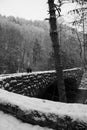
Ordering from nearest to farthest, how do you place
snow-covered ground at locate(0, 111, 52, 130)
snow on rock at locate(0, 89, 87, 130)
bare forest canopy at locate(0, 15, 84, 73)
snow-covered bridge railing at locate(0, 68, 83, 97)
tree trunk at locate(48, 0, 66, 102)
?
1. snow on rock at locate(0, 89, 87, 130)
2. snow-covered ground at locate(0, 111, 52, 130)
3. tree trunk at locate(48, 0, 66, 102)
4. snow-covered bridge railing at locate(0, 68, 83, 97)
5. bare forest canopy at locate(0, 15, 84, 73)

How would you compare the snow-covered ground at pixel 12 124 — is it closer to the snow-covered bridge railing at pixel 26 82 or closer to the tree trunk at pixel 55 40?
the tree trunk at pixel 55 40

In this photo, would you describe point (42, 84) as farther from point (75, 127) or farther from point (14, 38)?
point (14, 38)

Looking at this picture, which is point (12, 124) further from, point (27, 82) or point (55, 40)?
point (27, 82)

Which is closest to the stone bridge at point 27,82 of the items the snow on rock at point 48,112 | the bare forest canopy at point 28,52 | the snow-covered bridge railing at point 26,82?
the snow-covered bridge railing at point 26,82

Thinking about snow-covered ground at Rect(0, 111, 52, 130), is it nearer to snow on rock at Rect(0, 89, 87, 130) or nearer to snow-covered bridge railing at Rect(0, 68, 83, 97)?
snow on rock at Rect(0, 89, 87, 130)

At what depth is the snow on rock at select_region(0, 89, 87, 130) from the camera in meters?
2.71

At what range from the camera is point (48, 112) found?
302 cm

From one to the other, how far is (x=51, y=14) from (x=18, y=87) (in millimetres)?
3382

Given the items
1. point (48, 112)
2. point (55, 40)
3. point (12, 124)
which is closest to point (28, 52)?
point (55, 40)

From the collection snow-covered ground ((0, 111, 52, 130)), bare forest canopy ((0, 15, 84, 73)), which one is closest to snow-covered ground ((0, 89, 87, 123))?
snow-covered ground ((0, 111, 52, 130))

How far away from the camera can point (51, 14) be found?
5.67 meters

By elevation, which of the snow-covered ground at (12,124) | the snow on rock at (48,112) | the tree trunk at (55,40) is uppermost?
the tree trunk at (55,40)

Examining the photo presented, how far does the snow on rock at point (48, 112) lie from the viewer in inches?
106

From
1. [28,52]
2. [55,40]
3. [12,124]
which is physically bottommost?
[12,124]
